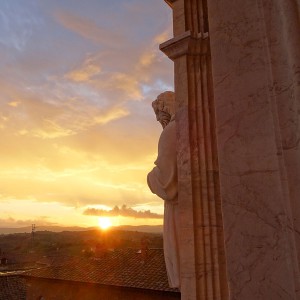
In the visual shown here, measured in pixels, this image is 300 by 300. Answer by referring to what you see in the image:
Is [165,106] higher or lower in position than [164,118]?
higher

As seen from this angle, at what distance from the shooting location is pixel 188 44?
3.13m

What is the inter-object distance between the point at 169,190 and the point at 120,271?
68.5 ft

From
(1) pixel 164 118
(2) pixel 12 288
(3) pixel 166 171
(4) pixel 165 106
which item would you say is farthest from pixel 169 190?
(2) pixel 12 288

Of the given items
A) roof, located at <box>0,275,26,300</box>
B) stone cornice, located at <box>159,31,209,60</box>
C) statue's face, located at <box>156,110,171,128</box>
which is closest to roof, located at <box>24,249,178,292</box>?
roof, located at <box>0,275,26,300</box>

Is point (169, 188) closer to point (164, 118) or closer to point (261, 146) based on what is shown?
point (164, 118)

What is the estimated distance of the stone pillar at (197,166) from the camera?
273cm

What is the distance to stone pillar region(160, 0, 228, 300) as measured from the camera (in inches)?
108

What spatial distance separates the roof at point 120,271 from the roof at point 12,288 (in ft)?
17.8

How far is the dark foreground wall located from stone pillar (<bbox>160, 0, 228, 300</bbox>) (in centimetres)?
1657

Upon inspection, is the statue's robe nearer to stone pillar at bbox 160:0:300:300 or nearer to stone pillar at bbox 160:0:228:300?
stone pillar at bbox 160:0:228:300

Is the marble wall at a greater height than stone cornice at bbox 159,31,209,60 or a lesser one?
lesser

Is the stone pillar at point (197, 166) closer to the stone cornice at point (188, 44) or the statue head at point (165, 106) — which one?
the stone cornice at point (188, 44)

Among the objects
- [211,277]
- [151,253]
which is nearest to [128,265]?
[151,253]

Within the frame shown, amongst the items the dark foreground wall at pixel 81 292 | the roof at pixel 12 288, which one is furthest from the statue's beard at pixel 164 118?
the roof at pixel 12 288
